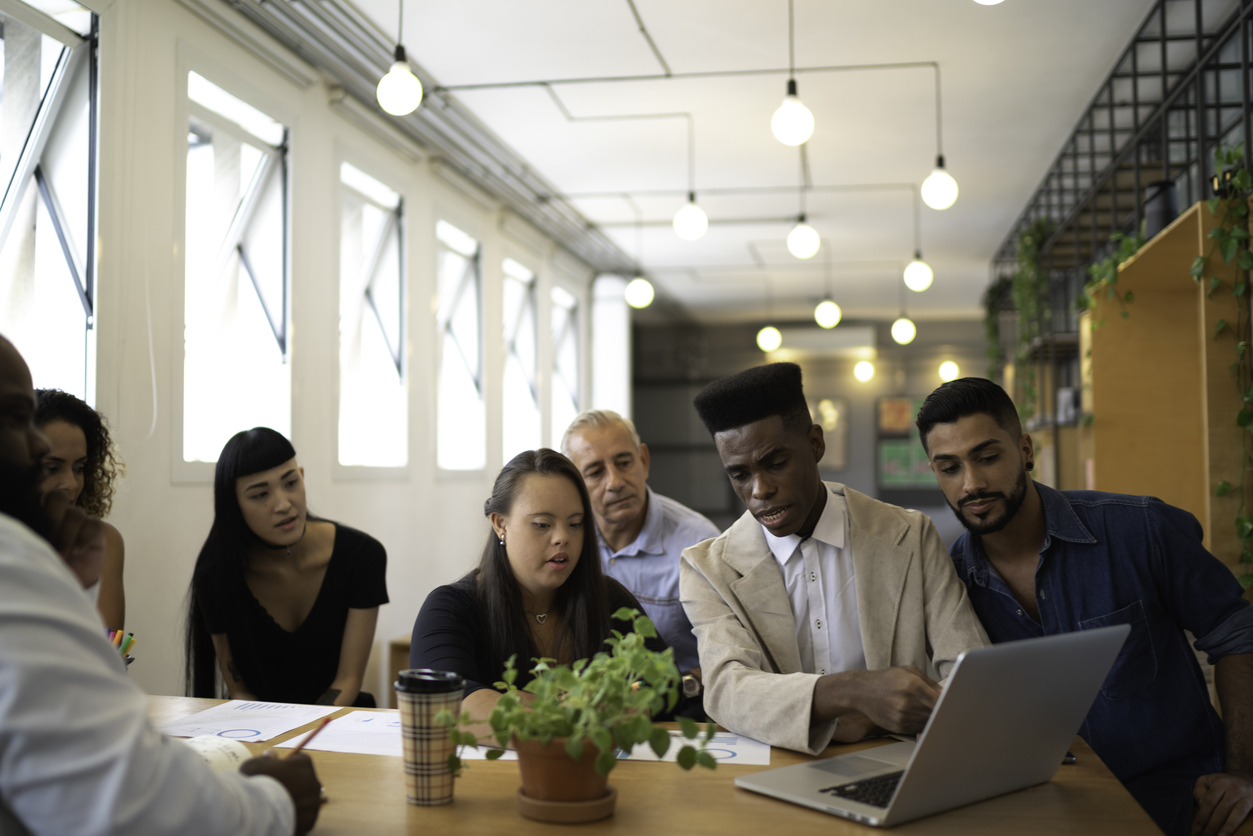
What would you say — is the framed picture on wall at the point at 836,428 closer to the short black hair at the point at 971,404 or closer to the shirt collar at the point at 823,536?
the short black hair at the point at 971,404

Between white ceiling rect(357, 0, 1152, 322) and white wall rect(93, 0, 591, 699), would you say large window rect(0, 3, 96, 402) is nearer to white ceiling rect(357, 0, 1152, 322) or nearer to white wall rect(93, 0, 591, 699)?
white wall rect(93, 0, 591, 699)

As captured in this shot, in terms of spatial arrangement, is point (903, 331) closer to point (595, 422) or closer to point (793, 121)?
point (793, 121)

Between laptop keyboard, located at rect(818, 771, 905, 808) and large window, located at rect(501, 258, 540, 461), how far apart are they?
6693 millimetres

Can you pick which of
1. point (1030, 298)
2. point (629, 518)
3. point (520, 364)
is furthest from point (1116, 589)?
point (520, 364)

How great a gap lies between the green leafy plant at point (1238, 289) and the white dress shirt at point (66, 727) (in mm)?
3306

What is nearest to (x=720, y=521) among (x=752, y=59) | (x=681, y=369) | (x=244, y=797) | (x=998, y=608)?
(x=681, y=369)

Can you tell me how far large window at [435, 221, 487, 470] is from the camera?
6691 mm

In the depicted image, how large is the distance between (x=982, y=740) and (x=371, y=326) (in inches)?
197

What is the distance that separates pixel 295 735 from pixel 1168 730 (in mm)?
1723

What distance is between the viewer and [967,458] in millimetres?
2012

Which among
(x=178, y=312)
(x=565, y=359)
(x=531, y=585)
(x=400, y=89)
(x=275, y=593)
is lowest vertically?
(x=275, y=593)

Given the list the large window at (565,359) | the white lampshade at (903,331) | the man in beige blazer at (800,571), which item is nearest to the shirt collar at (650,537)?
the man in beige blazer at (800,571)

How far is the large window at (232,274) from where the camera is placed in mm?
4086

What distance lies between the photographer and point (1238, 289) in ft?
10.2
